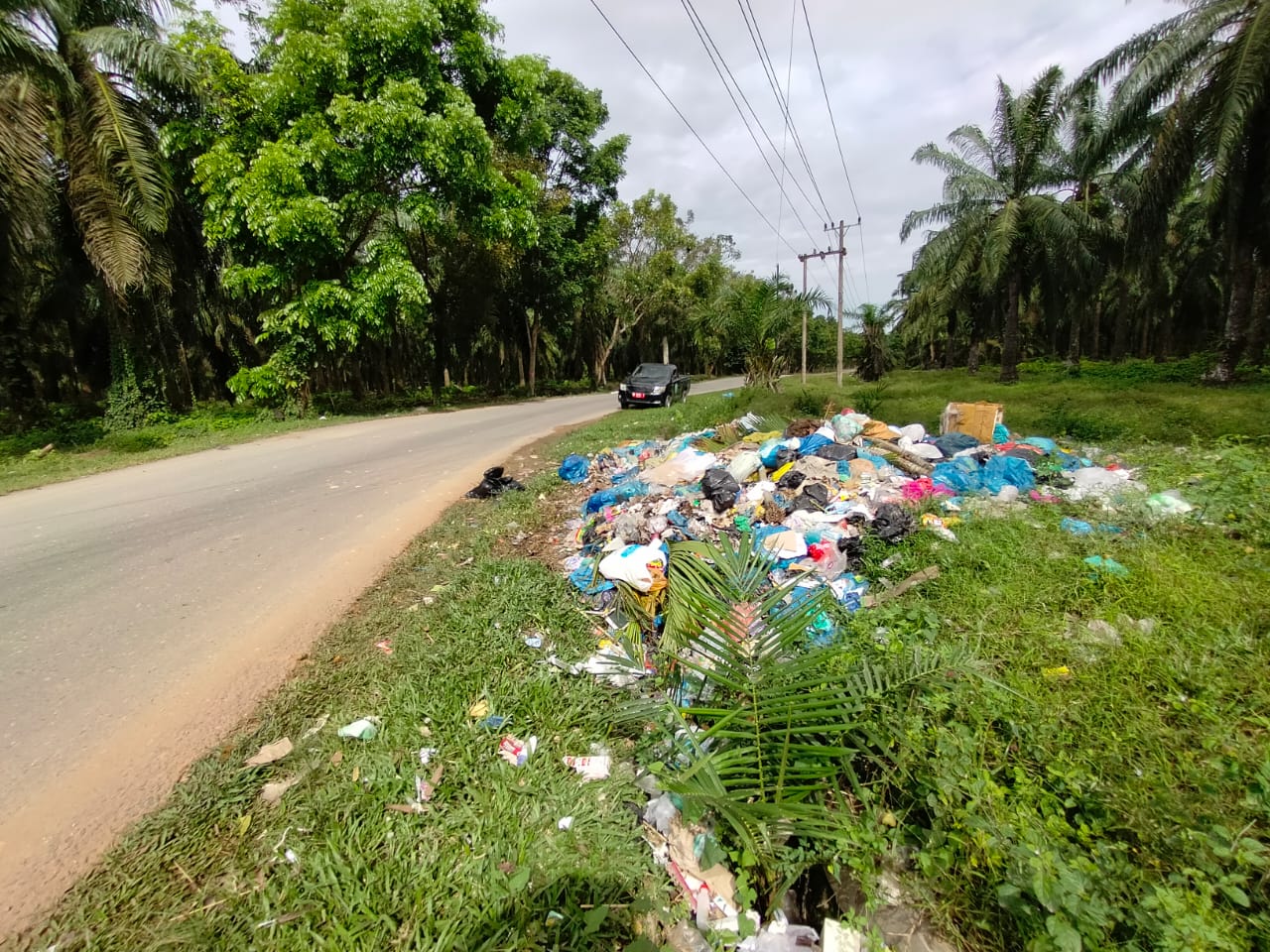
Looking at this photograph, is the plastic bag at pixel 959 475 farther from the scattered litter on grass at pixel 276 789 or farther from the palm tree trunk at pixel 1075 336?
the palm tree trunk at pixel 1075 336

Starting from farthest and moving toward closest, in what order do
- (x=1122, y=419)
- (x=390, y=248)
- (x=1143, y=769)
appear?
(x=390, y=248) < (x=1122, y=419) < (x=1143, y=769)

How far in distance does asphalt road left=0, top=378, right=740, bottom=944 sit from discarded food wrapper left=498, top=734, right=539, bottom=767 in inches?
51.7

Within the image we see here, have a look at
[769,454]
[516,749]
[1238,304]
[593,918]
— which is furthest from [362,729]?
[1238,304]

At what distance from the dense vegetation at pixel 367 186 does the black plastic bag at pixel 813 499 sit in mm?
10561

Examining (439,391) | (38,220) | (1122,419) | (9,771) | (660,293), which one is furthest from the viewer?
(660,293)

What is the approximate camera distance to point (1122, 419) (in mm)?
8797

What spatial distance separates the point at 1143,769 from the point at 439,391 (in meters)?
22.2

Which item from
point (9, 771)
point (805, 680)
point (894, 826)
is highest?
point (805, 680)

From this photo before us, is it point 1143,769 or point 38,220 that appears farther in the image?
point 38,220

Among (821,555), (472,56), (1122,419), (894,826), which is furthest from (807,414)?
(472,56)

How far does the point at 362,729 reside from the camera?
101 inches

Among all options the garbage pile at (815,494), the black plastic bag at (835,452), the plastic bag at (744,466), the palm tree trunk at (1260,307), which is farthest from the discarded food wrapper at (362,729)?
the palm tree trunk at (1260,307)

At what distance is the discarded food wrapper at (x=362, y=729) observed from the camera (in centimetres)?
253

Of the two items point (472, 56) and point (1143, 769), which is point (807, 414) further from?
point (472, 56)
